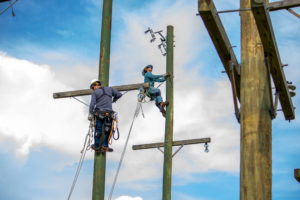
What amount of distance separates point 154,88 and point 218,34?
6065mm

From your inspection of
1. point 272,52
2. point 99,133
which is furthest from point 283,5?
point 99,133

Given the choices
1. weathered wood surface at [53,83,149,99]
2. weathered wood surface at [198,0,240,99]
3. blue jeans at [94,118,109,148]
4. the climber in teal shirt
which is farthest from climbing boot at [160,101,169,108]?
weathered wood surface at [198,0,240,99]

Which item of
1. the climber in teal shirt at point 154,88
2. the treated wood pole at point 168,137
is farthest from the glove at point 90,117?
the treated wood pole at point 168,137

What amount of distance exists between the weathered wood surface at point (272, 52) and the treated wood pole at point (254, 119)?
0.55ft

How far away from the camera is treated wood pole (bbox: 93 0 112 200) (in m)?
6.81

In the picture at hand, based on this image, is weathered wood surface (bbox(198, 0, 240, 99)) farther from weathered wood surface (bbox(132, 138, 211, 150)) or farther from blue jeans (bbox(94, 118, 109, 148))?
weathered wood surface (bbox(132, 138, 211, 150))

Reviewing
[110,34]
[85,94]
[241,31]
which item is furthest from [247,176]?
[85,94]

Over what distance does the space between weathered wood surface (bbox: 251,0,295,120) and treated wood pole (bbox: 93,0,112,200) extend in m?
2.86

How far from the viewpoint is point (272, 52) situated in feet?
15.5

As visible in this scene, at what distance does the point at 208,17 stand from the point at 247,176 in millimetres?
1676

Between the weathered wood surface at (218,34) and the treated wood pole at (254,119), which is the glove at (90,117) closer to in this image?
the weathered wood surface at (218,34)

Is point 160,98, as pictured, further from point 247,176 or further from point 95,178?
point 247,176

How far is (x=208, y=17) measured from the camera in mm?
4703

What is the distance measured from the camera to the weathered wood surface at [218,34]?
15.1ft
